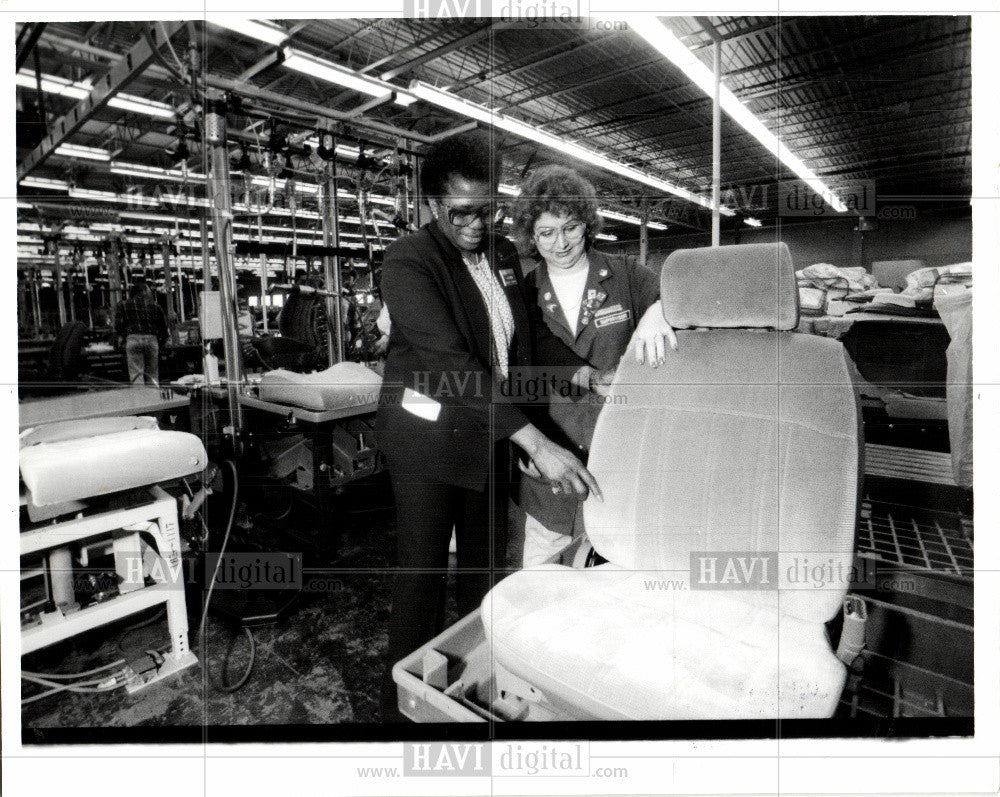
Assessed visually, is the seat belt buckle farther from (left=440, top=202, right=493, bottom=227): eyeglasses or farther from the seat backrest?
(left=440, top=202, right=493, bottom=227): eyeglasses

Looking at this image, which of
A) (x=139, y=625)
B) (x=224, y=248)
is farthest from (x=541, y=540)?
(x=224, y=248)

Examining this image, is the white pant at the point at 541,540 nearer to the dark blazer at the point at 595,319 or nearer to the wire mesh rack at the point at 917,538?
the dark blazer at the point at 595,319

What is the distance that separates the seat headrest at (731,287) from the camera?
39.2 inches

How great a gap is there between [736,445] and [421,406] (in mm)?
Result: 658

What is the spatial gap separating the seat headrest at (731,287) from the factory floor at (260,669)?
4.03ft

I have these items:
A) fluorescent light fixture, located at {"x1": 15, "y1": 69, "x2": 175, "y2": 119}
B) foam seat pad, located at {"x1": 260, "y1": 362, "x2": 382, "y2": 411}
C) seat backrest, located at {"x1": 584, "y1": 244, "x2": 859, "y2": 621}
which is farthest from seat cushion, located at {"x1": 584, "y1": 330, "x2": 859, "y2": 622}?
fluorescent light fixture, located at {"x1": 15, "y1": 69, "x2": 175, "y2": 119}

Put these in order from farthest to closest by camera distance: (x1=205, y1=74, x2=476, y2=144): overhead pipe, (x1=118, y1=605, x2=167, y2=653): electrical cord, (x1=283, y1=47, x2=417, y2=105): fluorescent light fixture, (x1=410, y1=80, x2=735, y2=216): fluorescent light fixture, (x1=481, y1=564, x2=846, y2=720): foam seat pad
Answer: (x1=410, y1=80, x2=735, y2=216): fluorescent light fixture → (x1=283, y1=47, x2=417, y2=105): fluorescent light fixture → (x1=205, y1=74, x2=476, y2=144): overhead pipe → (x1=118, y1=605, x2=167, y2=653): electrical cord → (x1=481, y1=564, x2=846, y2=720): foam seat pad

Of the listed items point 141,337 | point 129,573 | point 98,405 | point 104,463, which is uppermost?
point 141,337

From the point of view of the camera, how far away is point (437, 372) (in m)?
1.12

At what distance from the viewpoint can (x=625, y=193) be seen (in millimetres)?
5695

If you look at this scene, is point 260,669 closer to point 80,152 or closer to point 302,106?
point 302,106

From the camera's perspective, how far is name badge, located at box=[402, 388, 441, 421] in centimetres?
113

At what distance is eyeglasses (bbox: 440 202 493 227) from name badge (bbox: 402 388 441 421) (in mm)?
377

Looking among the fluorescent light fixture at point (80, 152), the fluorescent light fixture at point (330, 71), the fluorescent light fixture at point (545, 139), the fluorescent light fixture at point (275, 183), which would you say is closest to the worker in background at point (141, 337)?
the fluorescent light fixture at point (275, 183)
